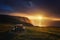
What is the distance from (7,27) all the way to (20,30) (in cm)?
18

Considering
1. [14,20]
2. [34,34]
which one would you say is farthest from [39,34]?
[14,20]

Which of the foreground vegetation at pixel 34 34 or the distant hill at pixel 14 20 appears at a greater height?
the distant hill at pixel 14 20

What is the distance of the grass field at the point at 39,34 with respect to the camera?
2.16m

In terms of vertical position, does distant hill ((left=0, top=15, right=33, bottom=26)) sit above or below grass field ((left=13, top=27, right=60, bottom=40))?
above

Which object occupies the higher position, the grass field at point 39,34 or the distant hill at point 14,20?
the distant hill at point 14,20

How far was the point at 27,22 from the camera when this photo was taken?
7.29 feet

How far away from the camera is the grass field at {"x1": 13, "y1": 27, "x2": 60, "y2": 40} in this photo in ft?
7.10

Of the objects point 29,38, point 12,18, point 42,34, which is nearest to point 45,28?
point 42,34

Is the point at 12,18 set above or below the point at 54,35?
above

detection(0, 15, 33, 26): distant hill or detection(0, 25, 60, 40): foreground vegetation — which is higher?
detection(0, 15, 33, 26): distant hill

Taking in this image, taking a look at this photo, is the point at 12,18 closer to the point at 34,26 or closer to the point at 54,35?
the point at 34,26

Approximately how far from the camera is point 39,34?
2.19 metres


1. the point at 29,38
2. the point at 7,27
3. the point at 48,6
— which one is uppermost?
the point at 48,6

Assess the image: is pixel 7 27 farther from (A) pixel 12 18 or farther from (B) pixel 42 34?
(B) pixel 42 34
